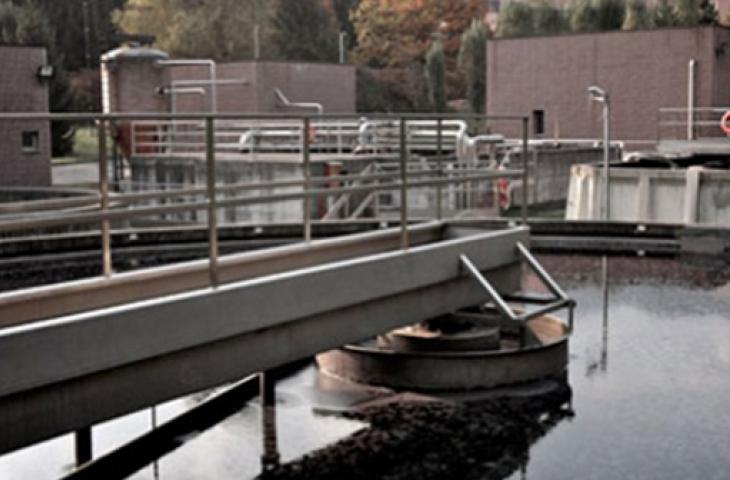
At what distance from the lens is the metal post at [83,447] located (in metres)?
4.53

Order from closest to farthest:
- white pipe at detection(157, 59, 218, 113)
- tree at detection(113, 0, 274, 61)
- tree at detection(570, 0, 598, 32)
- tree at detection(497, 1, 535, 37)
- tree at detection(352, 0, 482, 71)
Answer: white pipe at detection(157, 59, 218, 113) < tree at detection(570, 0, 598, 32) < tree at detection(497, 1, 535, 37) < tree at detection(113, 0, 274, 61) < tree at detection(352, 0, 482, 71)

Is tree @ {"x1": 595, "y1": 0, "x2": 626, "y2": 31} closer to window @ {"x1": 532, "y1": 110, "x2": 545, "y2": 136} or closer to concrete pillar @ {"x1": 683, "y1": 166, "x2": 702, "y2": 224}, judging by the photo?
window @ {"x1": 532, "y1": 110, "x2": 545, "y2": 136}

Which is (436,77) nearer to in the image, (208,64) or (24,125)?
(208,64)

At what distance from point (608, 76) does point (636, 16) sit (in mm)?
12498

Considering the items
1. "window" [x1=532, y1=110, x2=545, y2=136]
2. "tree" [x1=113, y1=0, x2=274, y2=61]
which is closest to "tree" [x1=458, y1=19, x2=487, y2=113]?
"tree" [x1=113, y1=0, x2=274, y2=61]

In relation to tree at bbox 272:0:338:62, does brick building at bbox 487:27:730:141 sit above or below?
below

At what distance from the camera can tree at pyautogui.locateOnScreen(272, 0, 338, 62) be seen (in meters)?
54.2

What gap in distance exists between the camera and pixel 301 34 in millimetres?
54594

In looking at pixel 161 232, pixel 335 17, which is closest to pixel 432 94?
pixel 335 17

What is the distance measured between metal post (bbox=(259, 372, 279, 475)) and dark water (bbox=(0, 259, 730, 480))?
1.5 inches

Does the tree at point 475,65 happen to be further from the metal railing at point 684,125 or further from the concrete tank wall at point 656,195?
the concrete tank wall at point 656,195

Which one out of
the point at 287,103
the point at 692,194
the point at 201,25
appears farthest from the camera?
the point at 201,25

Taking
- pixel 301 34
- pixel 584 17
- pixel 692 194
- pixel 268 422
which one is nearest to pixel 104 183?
pixel 268 422

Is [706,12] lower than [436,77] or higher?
higher
